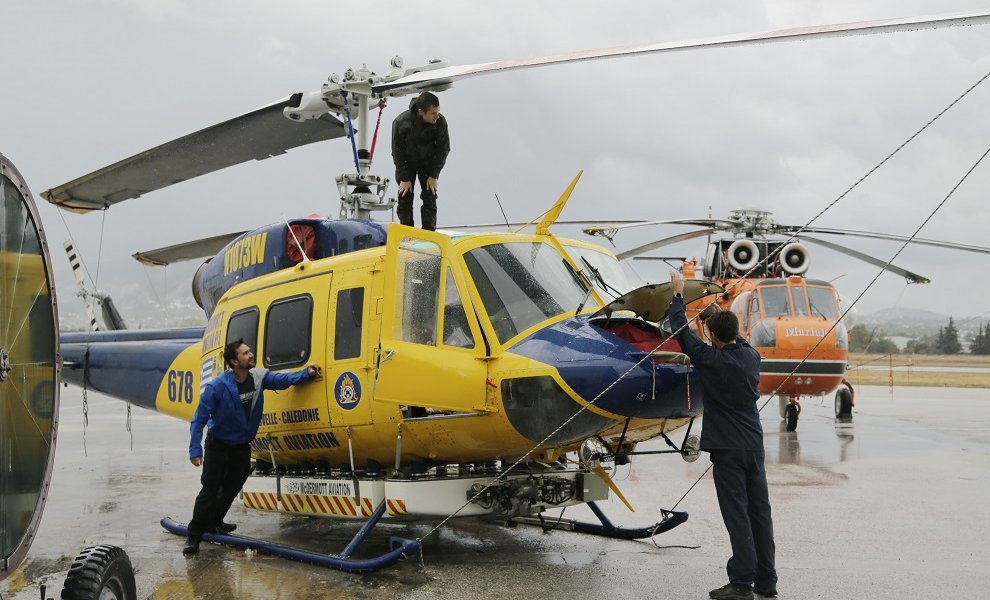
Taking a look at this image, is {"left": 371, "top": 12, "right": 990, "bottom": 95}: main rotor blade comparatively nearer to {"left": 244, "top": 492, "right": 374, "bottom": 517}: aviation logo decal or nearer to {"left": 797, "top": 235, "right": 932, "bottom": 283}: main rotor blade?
{"left": 244, "top": 492, "right": 374, "bottom": 517}: aviation logo decal

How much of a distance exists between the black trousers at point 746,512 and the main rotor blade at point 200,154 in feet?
14.5

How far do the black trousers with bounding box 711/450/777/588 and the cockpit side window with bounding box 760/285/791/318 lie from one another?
10520 millimetres

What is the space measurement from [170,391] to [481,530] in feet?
11.3

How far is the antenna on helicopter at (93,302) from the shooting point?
11.5m

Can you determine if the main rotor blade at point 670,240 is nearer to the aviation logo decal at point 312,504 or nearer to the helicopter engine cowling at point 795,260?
the helicopter engine cowling at point 795,260

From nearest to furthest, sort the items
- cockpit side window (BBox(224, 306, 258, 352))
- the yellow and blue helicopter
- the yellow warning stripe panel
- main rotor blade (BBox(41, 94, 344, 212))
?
the yellow and blue helicopter
the yellow warning stripe panel
cockpit side window (BBox(224, 306, 258, 352))
main rotor blade (BBox(41, 94, 344, 212))

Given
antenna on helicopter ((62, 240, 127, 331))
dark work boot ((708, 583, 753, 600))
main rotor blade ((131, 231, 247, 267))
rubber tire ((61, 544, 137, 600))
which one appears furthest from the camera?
antenna on helicopter ((62, 240, 127, 331))

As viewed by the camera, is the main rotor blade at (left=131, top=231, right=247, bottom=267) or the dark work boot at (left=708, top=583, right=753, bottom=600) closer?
the dark work boot at (left=708, top=583, right=753, bottom=600)

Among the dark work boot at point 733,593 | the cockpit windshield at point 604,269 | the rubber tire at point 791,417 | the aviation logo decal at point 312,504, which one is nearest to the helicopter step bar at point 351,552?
the aviation logo decal at point 312,504

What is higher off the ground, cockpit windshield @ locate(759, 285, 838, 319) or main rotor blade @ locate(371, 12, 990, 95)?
main rotor blade @ locate(371, 12, 990, 95)

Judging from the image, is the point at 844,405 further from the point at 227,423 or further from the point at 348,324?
the point at 227,423

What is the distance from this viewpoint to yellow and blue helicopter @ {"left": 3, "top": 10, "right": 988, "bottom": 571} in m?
5.79

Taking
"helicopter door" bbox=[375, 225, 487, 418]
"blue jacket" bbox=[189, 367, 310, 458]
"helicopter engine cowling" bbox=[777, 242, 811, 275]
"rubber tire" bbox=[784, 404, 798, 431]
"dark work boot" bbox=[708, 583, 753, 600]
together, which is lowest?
"rubber tire" bbox=[784, 404, 798, 431]

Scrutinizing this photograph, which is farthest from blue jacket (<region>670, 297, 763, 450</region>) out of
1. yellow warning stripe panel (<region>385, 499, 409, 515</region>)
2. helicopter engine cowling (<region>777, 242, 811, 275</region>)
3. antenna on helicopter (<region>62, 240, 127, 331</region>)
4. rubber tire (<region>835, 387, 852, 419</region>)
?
rubber tire (<region>835, 387, 852, 419</region>)
